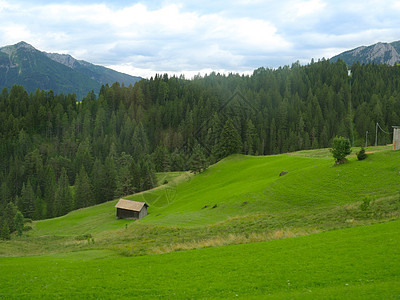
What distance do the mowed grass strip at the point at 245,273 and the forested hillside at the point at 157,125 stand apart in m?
76.6

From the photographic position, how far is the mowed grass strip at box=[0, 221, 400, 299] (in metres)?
13.2

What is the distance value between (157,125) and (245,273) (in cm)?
16027

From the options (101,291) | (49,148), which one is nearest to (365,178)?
(101,291)

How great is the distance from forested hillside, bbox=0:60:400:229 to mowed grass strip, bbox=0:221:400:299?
7662 cm

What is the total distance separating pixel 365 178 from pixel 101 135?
13827 centimetres

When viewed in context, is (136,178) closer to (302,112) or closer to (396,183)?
(396,183)

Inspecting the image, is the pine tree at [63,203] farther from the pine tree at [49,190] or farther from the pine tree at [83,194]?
the pine tree at [49,190]

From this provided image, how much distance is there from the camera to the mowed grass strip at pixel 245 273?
43.3 ft

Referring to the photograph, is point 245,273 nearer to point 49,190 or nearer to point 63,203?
point 63,203

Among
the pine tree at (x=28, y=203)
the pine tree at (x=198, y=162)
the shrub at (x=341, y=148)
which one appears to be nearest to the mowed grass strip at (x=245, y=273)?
the shrub at (x=341, y=148)

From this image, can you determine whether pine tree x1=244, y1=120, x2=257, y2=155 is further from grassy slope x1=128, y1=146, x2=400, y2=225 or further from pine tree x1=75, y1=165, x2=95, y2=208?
grassy slope x1=128, y1=146, x2=400, y2=225

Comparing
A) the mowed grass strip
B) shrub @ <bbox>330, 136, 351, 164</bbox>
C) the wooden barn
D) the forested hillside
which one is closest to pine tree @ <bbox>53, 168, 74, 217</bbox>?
the forested hillside

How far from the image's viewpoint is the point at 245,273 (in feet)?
50.6

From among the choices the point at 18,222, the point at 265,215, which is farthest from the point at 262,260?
the point at 18,222
